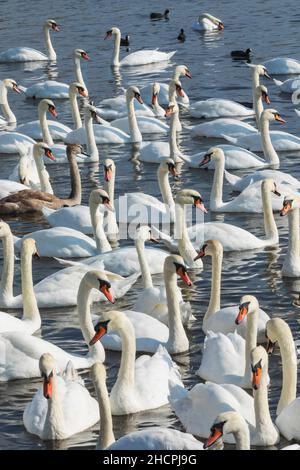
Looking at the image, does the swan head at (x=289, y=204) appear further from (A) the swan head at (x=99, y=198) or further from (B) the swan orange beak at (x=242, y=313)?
(B) the swan orange beak at (x=242, y=313)

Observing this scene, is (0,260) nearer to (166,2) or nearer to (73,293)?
(73,293)

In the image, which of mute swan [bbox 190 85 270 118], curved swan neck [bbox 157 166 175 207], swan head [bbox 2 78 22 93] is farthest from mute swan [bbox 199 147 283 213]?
swan head [bbox 2 78 22 93]

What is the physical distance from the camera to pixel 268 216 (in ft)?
60.1

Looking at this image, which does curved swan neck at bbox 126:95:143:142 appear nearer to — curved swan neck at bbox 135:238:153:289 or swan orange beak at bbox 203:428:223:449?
curved swan neck at bbox 135:238:153:289

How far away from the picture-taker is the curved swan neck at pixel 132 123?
2547 centimetres

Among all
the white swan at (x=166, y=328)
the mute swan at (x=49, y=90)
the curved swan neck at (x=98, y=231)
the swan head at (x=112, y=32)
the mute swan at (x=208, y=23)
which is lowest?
the mute swan at (x=208, y=23)

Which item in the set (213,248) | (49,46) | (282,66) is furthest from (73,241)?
(49,46)

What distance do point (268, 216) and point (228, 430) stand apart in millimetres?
7988

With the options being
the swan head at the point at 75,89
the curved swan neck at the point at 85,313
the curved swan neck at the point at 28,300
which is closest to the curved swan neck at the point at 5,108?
the swan head at the point at 75,89

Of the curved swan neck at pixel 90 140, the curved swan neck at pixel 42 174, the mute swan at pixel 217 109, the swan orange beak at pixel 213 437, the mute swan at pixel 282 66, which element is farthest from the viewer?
the mute swan at pixel 282 66

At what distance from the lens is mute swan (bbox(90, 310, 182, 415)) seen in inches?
509

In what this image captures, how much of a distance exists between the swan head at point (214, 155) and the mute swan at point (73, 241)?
3.02m

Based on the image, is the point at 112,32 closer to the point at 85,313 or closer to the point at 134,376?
the point at 85,313

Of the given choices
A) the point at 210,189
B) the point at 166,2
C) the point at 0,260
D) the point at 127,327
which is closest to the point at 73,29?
the point at 166,2
